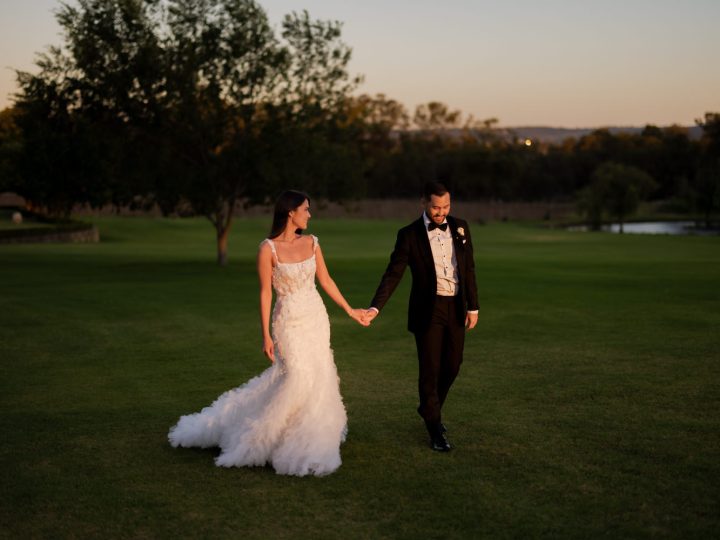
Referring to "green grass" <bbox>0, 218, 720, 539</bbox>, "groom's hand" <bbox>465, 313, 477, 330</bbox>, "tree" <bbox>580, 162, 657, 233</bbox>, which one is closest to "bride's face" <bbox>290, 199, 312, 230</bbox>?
"groom's hand" <bbox>465, 313, 477, 330</bbox>

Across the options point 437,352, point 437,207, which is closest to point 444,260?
point 437,207

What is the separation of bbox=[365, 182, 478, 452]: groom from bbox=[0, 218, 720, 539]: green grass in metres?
0.55

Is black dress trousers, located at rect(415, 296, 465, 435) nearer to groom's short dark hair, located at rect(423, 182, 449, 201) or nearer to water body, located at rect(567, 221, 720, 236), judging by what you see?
groom's short dark hair, located at rect(423, 182, 449, 201)

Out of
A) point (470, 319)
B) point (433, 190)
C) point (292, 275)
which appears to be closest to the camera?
point (292, 275)

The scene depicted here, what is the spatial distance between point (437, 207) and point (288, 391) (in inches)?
86.0

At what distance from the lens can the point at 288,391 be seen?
303 inches

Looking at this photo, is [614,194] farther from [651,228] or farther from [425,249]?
[425,249]

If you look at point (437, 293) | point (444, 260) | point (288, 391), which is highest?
point (444, 260)

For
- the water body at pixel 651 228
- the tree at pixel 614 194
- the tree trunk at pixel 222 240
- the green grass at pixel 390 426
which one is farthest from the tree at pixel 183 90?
the tree at pixel 614 194

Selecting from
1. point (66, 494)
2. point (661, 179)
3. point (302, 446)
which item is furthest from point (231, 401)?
point (661, 179)

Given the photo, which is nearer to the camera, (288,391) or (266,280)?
(288,391)

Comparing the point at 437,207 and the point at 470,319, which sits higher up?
the point at 437,207

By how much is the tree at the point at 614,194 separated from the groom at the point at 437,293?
8203 cm

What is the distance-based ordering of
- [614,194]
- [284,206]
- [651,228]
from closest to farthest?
[284,206], [614,194], [651,228]
